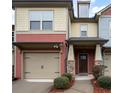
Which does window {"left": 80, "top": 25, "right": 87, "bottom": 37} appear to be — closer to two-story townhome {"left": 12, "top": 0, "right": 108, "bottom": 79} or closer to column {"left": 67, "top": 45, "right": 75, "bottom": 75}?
two-story townhome {"left": 12, "top": 0, "right": 108, "bottom": 79}

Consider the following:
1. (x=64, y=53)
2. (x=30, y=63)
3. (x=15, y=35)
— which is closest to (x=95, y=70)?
(x=64, y=53)

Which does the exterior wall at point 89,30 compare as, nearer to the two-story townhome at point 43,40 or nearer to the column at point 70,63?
the two-story townhome at point 43,40

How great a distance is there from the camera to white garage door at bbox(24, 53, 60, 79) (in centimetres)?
1816

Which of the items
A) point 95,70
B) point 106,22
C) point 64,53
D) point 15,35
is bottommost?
point 95,70

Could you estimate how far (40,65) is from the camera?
1827cm

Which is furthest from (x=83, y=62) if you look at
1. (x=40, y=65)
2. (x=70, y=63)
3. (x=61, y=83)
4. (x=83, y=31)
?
(x=61, y=83)

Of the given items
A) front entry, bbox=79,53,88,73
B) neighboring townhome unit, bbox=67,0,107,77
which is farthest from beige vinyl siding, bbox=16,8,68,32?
front entry, bbox=79,53,88,73

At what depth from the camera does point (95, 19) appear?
22.3 m

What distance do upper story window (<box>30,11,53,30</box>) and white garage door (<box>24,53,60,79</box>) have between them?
6.52ft

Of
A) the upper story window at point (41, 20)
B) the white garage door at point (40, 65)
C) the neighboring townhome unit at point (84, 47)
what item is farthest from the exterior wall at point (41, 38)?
the neighboring townhome unit at point (84, 47)
